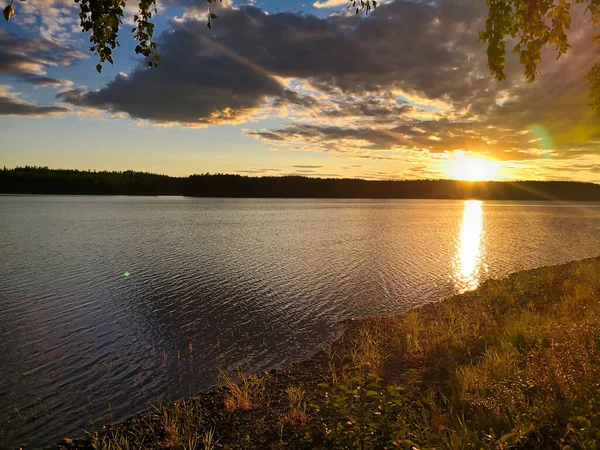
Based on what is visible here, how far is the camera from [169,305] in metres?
23.0

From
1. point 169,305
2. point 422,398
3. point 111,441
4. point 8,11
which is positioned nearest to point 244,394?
point 111,441

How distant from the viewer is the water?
13219 millimetres

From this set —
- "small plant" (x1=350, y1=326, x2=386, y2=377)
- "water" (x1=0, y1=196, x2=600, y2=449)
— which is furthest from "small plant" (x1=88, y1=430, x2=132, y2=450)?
"small plant" (x1=350, y1=326, x2=386, y2=377)

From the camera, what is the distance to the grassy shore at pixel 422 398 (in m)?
7.51

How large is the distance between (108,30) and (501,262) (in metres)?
40.9

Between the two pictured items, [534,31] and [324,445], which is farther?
[324,445]

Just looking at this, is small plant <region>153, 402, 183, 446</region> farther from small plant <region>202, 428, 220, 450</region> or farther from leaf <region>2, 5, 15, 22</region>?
leaf <region>2, 5, 15, 22</region>

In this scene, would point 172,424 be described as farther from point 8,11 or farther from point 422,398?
point 8,11

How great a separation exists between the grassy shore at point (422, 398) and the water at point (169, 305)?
1.99 m

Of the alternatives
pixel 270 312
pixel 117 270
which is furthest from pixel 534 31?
pixel 117 270

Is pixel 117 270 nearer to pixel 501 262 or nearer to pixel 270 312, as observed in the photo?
pixel 270 312

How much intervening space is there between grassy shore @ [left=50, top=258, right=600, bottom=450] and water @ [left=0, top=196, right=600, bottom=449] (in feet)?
6.53

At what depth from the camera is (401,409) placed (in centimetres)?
926

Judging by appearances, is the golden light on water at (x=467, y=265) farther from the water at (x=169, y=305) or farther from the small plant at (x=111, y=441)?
the small plant at (x=111, y=441)
